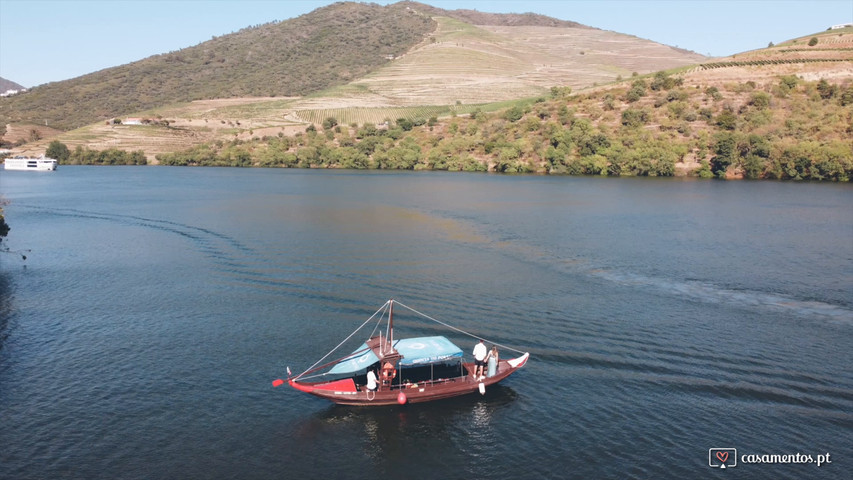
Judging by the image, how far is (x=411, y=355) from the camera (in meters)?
29.1

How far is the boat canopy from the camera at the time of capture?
93.1 ft

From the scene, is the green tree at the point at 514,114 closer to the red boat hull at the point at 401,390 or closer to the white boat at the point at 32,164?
the white boat at the point at 32,164

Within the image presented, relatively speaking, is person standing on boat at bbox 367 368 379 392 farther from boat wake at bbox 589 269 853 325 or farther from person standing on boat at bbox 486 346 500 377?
boat wake at bbox 589 269 853 325

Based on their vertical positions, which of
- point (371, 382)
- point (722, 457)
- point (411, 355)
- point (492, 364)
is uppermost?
point (411, 355)

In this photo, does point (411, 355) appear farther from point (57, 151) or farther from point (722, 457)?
point (57, 151)

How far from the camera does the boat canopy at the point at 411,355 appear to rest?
1118 inches

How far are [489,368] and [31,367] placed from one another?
24.2m

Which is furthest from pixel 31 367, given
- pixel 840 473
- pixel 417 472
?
pixel 840 473

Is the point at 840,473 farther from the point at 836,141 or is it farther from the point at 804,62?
the point at 804,62

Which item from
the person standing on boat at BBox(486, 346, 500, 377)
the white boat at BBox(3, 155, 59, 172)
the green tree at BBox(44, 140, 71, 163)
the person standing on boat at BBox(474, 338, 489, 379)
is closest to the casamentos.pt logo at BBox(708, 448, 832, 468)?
the person standing on boat at BBox(486, 346, 500, 377)

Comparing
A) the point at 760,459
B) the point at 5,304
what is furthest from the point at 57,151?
the point at 760,459

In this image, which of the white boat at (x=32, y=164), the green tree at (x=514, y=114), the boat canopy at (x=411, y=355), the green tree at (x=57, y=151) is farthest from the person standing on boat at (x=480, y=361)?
the green tree at (x=57, y=151)

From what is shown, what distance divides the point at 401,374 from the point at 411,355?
4.97 ft

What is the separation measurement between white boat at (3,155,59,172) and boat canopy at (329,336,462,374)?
541 feet
